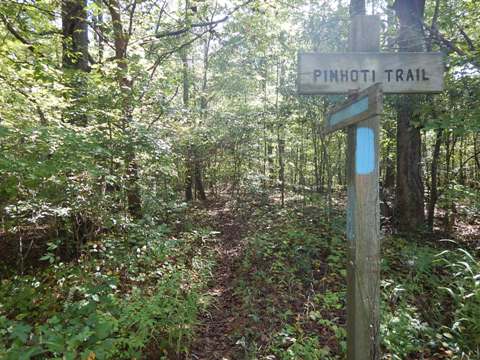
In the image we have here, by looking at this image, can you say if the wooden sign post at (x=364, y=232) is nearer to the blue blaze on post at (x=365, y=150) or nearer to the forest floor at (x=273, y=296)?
the blue blaze on post at (x=365, y=150)

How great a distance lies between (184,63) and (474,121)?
949 centimetres

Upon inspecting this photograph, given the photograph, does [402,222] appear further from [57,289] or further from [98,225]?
[57,289]

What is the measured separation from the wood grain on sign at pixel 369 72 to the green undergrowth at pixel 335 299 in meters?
2.16

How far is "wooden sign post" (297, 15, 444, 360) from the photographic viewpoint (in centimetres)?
185

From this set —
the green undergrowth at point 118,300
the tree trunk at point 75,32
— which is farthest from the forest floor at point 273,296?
the tree trunk at point 75,32

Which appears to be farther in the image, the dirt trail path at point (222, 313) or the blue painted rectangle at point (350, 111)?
the dirt trail path at point (222, 313)

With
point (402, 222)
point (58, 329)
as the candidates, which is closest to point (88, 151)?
point (58, 329)

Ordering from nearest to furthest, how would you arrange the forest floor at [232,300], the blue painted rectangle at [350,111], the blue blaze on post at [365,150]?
the blue painted rectangle at [350,111]
the blue blaze on post at [365,150]
the forest floor at [232,300]

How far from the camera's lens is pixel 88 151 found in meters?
3.61

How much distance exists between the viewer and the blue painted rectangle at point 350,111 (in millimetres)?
1736

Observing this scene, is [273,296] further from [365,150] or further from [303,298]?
[365,150]

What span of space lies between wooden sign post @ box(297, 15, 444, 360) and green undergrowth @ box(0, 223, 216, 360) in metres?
1.63

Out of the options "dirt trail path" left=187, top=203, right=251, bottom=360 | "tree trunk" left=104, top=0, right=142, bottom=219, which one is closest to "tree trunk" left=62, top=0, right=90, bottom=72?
"tree trunk" left=104, top=0, right=142, bottom=219

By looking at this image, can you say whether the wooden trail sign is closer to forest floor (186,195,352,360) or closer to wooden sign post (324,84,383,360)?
wooden sign post (324,84,383,360)
